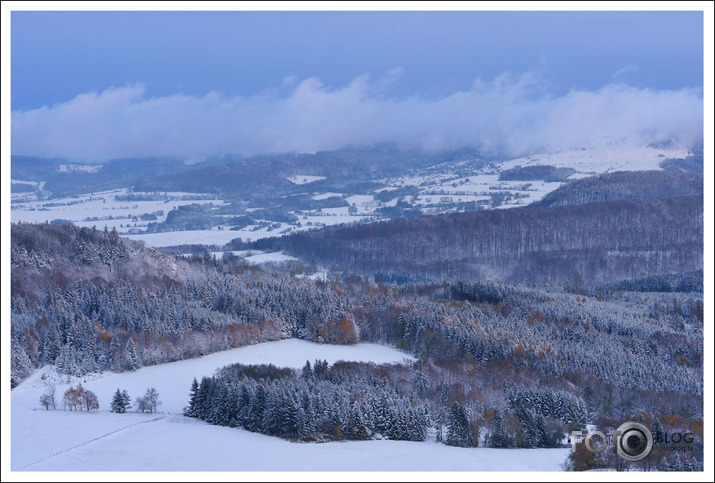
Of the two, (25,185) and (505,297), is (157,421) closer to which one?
(505,297)

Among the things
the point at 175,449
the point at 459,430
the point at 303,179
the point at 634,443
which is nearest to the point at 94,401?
the point at 175,449

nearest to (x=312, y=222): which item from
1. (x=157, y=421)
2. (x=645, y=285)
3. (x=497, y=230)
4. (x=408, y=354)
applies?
(x=497, y=230)

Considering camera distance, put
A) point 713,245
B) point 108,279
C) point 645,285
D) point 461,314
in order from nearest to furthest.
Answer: point 713,245 → point 461,314 → point 108,279 → point 645,285

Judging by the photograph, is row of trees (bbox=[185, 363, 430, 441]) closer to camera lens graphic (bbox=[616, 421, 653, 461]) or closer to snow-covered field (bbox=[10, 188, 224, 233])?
camera lens graphic (bbox=[616, 421, 653, 461])

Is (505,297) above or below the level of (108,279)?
below

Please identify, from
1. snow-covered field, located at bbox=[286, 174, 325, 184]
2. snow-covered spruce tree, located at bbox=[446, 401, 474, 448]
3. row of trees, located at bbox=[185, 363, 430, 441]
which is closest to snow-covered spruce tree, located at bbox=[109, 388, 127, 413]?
row of trees, located at bbox=[185, 363, 430, 441]
